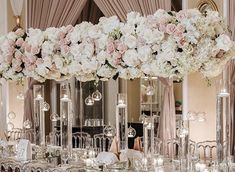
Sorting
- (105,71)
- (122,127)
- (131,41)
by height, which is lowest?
(122,127)

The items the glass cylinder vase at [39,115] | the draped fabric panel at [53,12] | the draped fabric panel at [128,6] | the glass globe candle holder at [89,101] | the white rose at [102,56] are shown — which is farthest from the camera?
the draped fabric panel at [53,12]

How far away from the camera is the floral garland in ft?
12.5

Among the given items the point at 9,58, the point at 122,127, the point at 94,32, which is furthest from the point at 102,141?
the point at 94,32

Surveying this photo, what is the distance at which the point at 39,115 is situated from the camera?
5957mm

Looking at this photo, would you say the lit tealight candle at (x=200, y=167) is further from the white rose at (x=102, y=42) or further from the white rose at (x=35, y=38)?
the white rose at (x=35, y=38)

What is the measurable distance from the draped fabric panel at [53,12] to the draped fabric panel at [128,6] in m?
0.57

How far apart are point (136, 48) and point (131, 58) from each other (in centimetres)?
9

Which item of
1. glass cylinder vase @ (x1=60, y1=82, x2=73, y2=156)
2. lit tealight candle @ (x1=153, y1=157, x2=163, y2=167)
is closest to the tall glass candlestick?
lit tealight candle @ (x1=153, y1=157, x2=163, y2=167)

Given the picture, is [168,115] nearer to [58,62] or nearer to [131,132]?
[131,132]

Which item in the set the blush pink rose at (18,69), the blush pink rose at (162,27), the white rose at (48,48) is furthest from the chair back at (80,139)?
the blush pink rose at (162,27)

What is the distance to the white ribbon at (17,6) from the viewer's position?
1019cm

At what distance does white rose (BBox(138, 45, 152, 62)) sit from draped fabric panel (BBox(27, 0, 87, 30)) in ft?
16.2

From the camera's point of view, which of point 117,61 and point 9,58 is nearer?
point 117,61

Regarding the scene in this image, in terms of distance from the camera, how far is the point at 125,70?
4152mm
